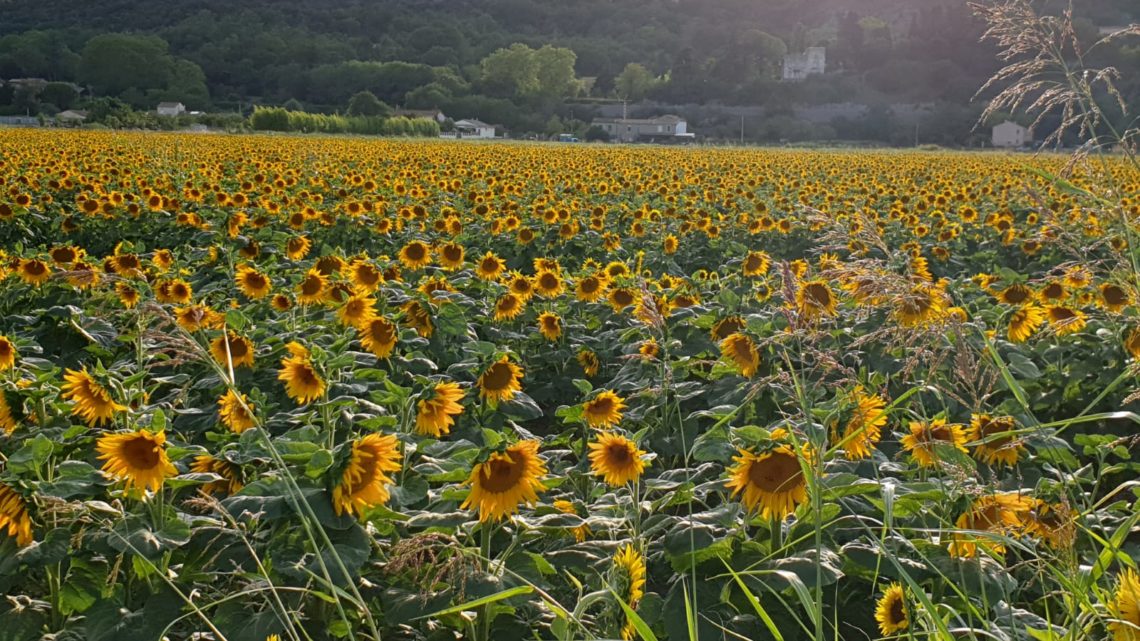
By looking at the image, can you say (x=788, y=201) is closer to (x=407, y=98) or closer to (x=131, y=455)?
(x=131, y=455)

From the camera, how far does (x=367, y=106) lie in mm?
78125

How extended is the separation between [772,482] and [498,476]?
649 millimetres

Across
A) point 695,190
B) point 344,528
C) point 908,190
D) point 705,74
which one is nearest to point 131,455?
point 344,528

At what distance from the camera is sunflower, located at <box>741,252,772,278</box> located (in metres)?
6.34

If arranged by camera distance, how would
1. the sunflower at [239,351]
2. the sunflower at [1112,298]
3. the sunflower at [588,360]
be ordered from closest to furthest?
the sunflower at [239,351] → the sunflower at [1112,298] → the sunflower at [588,360]

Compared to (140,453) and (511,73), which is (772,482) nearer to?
(140,453)

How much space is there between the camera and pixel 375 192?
11984mm

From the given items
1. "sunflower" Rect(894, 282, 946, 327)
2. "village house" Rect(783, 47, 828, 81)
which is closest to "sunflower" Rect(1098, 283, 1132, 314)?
"sunflower" Rect(894, 282, 946, 327)

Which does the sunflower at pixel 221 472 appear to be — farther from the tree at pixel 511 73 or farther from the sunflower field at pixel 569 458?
the tree at pixel 511 73

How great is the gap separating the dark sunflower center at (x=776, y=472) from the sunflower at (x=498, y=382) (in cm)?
131

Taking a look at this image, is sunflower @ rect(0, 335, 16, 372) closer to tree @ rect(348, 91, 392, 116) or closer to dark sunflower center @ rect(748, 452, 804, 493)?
dark sunflower center @ rect(748, 452, 804, 493)

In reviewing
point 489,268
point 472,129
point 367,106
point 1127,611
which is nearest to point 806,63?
point 367,106

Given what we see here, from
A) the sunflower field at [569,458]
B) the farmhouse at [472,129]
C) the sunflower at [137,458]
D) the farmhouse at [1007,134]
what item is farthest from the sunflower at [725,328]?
the farmhouse at [1007,134]

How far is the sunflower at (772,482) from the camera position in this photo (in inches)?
91.4
